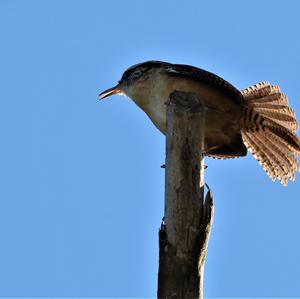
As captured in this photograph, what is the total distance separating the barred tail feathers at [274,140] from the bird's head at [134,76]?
96 cm

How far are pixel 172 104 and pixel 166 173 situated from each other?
52 centimetres

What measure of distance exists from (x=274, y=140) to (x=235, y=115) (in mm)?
512

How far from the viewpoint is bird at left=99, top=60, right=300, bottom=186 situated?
21.0 ft

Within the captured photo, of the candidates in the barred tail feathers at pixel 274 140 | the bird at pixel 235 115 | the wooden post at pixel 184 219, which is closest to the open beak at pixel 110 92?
the bird at pixel 235 115

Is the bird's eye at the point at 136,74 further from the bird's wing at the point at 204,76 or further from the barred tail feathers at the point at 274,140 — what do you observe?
the barred tail feathers at the point at 274,140

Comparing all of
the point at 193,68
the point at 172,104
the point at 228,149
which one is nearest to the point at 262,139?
the point at 228,149

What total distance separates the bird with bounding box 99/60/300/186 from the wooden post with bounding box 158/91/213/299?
2.27 m

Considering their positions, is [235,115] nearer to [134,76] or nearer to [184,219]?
[134,76]

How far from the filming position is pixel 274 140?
682 cm

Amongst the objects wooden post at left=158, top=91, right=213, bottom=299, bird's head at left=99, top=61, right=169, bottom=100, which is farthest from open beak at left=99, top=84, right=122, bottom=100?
wooden post at left=158, top=91, right=213, bottom=299

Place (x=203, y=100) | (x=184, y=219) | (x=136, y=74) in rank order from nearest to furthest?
(x=184, y=219) < (x=203, y=100) < (x=136, y=74)

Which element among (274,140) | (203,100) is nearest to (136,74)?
(203,100)

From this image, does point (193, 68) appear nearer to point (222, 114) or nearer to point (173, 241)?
point (222, 114)

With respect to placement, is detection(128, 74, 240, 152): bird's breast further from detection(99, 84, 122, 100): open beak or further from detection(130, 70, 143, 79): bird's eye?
detection(99, 84, 122, 100): open beak
